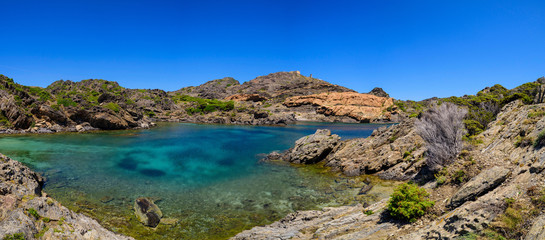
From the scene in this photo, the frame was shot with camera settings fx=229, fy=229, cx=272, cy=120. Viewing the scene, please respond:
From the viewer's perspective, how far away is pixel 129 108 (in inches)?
2857

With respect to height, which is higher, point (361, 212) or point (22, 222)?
point (22, 222)

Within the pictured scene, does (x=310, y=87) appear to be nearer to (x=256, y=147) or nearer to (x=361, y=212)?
(x=256, y=147)

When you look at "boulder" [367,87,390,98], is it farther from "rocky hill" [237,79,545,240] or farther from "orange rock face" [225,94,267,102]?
"rocky hill" [237,79,545,240]

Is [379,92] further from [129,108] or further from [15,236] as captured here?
[15,236]

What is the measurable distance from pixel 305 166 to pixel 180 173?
14.5 m

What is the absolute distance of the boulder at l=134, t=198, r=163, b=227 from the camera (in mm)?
13469

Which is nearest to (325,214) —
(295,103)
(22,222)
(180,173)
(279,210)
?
(279,210)

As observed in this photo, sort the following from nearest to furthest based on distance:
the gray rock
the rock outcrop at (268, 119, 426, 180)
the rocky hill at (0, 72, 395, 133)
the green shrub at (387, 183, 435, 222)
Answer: the gray rock → the green shrub at (387, 183, 435, 222) → the rock outcrop at (268, 119, 426, 180) → the rocky hill at (0, 72, 395, 133)

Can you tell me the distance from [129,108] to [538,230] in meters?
84.9

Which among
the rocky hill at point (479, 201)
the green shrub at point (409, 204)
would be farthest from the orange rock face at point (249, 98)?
the green shrub at point (409, 204)

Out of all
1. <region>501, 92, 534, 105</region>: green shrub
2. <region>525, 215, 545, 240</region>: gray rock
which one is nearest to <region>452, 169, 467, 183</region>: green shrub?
<region>525, 215, 545, 240</region>: gray rock

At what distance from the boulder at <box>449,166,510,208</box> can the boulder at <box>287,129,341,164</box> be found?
69.4 feet

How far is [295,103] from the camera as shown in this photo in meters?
139

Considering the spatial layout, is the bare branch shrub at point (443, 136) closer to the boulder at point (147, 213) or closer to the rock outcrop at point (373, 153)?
the rock outcrop at point (373, 153)
